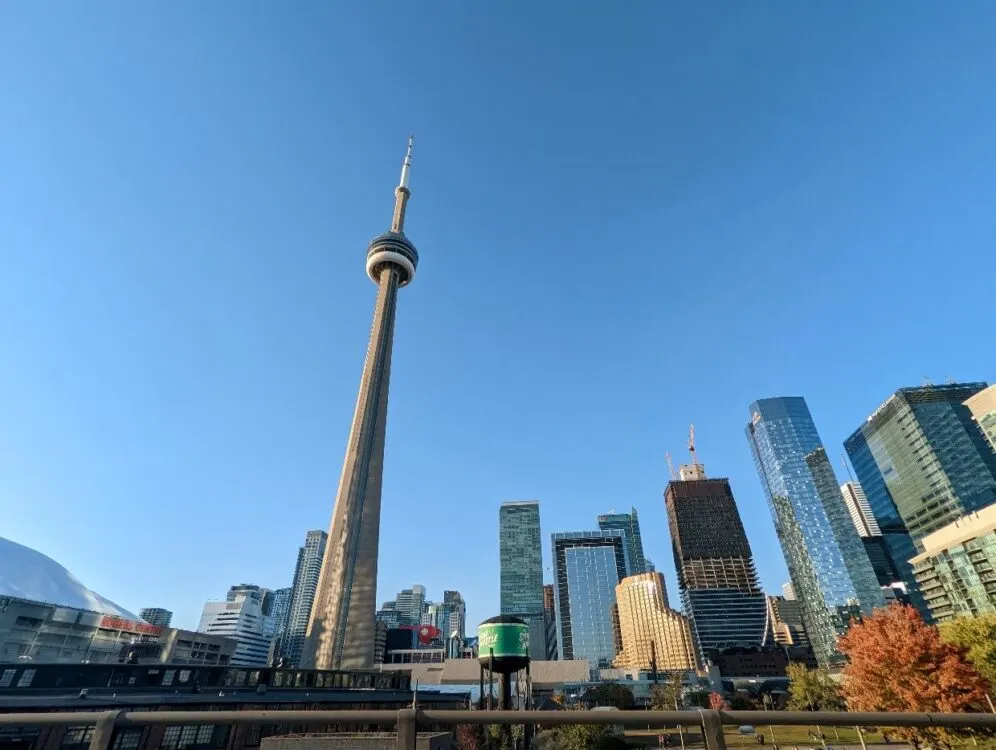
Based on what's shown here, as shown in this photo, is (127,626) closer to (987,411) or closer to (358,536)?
(358,536)

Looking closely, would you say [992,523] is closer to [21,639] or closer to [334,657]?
[334,657]

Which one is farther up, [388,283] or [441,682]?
[388,283]

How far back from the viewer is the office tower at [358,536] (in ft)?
272

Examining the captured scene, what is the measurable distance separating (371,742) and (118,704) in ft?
84.0

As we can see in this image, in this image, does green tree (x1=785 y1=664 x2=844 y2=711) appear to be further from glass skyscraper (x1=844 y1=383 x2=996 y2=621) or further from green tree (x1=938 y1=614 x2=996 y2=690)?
glass skyscraper (x1=844 y1=383 x2=996 y2=621)

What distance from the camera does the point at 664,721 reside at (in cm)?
432

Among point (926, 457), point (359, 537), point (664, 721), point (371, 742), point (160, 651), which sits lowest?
point (371, 742)

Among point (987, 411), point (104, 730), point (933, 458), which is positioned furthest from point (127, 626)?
point (933, 458)

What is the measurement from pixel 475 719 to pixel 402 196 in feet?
442

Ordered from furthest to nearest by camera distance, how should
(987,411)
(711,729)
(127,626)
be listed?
(127,626)
(987,411)
(711,729)

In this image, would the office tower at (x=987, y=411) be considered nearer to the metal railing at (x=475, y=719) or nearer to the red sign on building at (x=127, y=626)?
the metal railing at (x=475, y=719)

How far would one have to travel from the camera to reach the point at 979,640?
46062 millimetres

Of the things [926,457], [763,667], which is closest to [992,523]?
[926,457]

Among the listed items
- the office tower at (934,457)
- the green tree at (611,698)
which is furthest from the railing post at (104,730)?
the office tower at (934,457)
